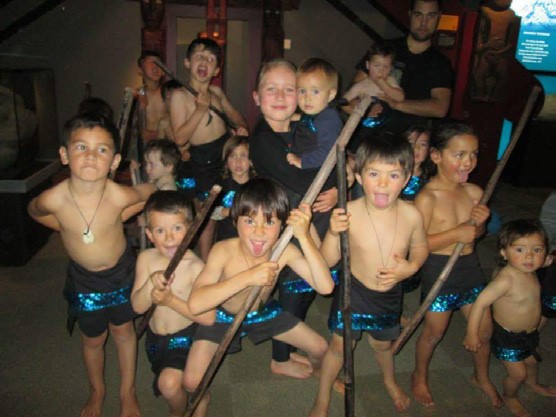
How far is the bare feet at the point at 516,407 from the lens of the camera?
7.92 ft

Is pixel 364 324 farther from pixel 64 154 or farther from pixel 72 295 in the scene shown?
pixel 64 154

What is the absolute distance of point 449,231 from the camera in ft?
7.76

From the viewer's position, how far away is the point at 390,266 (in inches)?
83.7

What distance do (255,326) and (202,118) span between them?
1619mm

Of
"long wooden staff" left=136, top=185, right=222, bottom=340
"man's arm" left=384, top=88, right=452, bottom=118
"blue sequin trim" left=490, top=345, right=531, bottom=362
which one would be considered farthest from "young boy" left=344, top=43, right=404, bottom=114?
"long wooden staff" left=136, top=185, right=222, bottom=340

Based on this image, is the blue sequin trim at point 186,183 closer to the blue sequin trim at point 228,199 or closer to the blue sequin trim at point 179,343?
the blue sequin trim at point 228,199

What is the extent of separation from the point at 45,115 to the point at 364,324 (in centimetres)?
564

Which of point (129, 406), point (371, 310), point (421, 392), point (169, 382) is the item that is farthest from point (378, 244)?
point (129, 406)

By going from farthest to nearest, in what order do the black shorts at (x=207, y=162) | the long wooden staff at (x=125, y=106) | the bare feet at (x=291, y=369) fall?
the black shorts at (x=207, y=162) < the bare feet at (x=291, y=369) < the long wooden staff at (x=125, y=106)

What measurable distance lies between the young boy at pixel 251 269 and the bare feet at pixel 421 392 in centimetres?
91

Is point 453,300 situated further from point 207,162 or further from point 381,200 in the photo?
point 207,162

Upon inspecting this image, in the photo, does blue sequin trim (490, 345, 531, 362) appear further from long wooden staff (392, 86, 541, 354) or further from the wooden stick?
the wooden stick

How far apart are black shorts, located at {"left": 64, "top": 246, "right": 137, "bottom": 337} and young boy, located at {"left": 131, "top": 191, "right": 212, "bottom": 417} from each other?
0.29 feet

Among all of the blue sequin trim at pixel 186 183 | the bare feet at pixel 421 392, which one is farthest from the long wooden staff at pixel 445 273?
the blue sequin trim at pixel 186 183
